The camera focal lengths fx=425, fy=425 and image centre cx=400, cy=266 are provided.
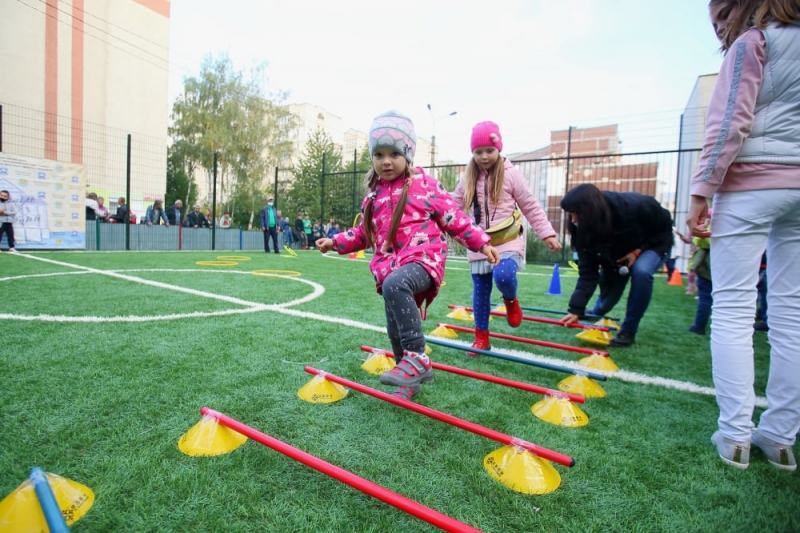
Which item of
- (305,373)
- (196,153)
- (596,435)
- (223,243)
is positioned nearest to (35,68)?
(196,153)

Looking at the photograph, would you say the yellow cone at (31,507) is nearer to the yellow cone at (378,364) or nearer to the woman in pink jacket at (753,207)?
the yellow cone at (378,364)

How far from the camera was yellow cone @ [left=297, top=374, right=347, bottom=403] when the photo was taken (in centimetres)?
215

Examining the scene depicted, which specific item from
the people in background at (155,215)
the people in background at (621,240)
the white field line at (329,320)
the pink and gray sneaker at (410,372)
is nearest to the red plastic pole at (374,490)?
the pink and gray sneaker at (410,372)

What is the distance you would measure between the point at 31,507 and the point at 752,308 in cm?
257

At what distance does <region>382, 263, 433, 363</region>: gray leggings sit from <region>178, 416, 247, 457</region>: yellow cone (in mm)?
905

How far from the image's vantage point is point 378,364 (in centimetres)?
270

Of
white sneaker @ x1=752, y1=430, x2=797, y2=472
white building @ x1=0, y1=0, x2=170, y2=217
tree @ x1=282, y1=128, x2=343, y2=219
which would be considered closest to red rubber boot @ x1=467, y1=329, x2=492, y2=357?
white sneaker @ x1=752, y1=430, x2=797, y2=472

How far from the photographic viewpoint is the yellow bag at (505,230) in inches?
126

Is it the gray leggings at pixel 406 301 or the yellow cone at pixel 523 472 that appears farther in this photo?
the gray leggings at pixel 406 301

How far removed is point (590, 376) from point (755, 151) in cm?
134

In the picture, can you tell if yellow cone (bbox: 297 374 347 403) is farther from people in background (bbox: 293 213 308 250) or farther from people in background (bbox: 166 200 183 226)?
people in background (bbox: 293 213 308 250)

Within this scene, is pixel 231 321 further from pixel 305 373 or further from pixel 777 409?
pixel 777 409

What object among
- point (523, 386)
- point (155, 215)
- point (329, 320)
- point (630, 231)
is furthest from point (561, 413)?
point (155, 215)

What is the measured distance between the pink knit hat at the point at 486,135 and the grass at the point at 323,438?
156 centimetres
